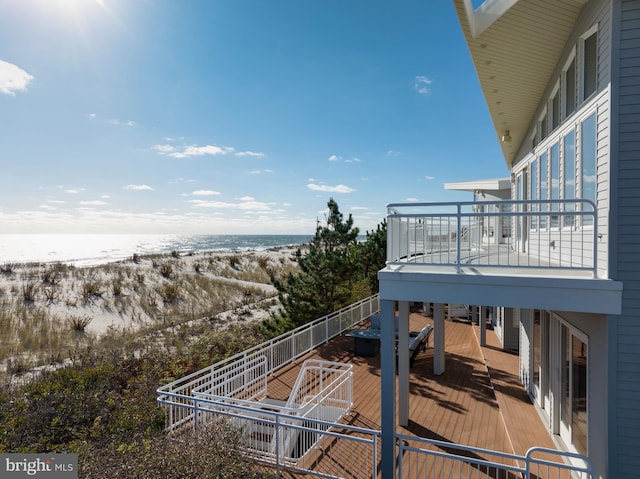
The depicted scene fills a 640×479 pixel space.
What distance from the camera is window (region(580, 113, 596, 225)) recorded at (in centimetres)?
445

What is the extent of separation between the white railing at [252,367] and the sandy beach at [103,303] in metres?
5.97

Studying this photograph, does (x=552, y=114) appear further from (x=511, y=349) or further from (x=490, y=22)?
(x=511, y=349)

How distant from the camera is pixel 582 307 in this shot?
155 inches

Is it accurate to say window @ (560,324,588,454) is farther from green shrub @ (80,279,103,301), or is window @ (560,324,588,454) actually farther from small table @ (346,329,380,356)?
green shrub @ (80,279,103,301)

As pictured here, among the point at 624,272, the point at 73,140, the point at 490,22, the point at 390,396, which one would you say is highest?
the point at 73,140

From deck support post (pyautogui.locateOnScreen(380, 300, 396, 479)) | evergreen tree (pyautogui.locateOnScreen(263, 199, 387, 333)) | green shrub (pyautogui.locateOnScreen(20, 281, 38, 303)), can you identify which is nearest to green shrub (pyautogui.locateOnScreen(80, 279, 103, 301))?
green shrub (pyautogui.locateOnScreen(20, 281, 38, 303))

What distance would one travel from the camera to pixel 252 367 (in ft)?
26.2

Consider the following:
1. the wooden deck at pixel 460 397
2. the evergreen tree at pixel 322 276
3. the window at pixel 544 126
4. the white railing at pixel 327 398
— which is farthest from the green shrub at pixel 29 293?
the window at pixel 544 126

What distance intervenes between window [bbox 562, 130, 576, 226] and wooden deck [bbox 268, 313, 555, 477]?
395cm

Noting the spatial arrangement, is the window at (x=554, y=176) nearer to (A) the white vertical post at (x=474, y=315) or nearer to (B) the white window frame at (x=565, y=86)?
(B) the white window frame at (x=565, y=86)

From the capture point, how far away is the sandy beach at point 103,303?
13406mm

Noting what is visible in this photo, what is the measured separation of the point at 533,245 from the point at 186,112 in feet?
50.7

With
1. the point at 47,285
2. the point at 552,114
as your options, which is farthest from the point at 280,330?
the point at 47,285

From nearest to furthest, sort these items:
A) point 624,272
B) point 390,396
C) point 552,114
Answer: point 624,272 → point 390,396 → point 552,114
